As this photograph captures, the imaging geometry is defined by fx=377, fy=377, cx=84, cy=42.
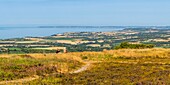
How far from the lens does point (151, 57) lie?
70.2 metres

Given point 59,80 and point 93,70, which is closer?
point 59,80

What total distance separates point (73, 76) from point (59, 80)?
3808 millimetres

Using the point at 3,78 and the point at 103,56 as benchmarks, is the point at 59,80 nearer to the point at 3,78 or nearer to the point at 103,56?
the point at 3,78

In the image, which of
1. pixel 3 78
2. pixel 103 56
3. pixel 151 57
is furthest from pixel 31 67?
pixel 151 57

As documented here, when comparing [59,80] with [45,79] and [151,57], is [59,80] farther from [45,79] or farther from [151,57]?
[151,57]

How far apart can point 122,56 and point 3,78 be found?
3104cm

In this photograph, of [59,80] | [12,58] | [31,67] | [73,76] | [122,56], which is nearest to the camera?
[59,80]

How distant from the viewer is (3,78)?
143 ft

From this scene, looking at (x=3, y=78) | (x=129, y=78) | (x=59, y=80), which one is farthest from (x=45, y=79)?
(x=129, y=78)

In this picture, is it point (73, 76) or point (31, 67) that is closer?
point (73, 76)

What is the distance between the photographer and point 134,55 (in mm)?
70562

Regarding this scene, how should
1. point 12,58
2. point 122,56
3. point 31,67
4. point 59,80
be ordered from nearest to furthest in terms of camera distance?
point 59,80 → point 31,67 → point 12,58 → point 122,56

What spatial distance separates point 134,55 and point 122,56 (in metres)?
2.44

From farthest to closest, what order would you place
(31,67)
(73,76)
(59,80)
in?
(31,67), (73,76), (59,80)
